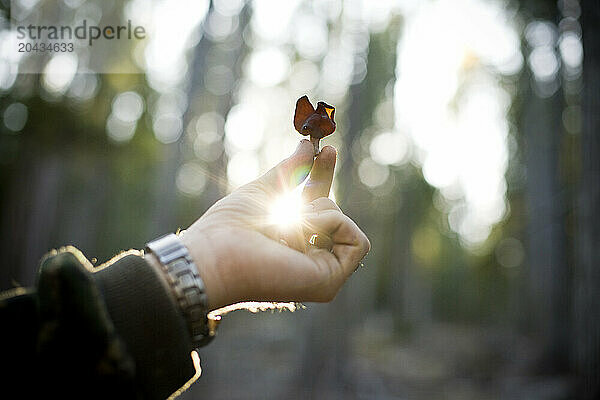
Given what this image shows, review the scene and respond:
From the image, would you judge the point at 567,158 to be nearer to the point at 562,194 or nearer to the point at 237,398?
the point at 562,194

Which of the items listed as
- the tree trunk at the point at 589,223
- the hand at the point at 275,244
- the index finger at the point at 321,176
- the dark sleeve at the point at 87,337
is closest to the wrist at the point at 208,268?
the hand at the point at 275,244

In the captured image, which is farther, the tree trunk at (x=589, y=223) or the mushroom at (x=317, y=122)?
the tree trunk at (x=589, y=223)

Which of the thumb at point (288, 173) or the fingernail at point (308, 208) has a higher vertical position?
the thumb at point (288, 173)

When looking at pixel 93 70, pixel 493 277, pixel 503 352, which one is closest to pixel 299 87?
pixel 93 70

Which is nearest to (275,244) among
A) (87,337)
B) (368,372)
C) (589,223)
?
(87,337)

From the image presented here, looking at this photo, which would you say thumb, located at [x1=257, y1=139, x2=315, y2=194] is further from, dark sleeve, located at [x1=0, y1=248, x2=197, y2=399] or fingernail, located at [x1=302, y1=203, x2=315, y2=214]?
dark sleeve, located at [x1=0, y1=248, x2=197, y2=399]

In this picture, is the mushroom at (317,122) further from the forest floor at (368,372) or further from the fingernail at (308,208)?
the forest floor at (368,372)

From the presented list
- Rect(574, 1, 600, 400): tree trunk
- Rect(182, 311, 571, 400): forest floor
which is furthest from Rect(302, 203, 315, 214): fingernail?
Rect(182, 311, 571, 400): forest floor
